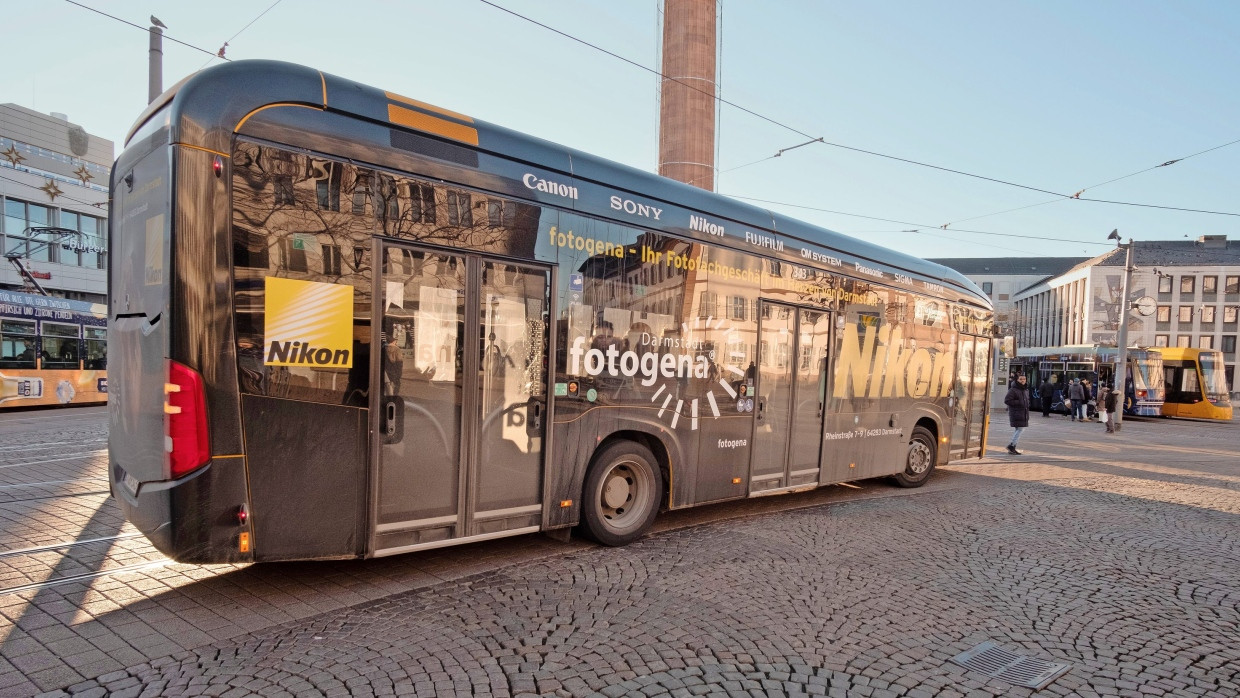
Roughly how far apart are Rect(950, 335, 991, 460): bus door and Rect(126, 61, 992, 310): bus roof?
229 centimetres

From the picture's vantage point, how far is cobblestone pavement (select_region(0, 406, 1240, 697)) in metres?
3.61

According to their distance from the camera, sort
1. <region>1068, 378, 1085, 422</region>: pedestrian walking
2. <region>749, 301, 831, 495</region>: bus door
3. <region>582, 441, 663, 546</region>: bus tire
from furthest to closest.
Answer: <region>1068, 378, 1085, 422</region>: pedestrian walking → <region>749, 301, 831, 495</region>: bus door → <region>582, 441, 663, 546</region>: bus tire

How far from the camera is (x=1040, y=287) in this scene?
9025cm

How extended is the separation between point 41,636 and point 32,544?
210 centimetres

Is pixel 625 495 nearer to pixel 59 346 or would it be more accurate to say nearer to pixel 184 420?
pixel 184 420

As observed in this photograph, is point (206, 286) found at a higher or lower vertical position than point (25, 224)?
lower

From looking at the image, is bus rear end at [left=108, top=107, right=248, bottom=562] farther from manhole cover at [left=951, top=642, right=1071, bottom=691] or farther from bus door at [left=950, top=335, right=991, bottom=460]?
bus door at [left=950, top=335, right=991, bottom=460]

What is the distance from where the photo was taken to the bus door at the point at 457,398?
4613 millimetres

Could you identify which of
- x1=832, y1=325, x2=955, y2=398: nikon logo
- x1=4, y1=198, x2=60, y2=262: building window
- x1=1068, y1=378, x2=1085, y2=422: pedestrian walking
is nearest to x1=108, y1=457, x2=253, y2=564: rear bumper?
x1=832, y1=325, x2=955, y2=398: nikon logo

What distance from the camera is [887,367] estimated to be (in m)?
9.07

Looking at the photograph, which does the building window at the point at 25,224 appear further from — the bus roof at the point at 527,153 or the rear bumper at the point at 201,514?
the rear bumper at the point at 201,514

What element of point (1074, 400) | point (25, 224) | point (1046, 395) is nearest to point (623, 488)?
point (1074, 400)

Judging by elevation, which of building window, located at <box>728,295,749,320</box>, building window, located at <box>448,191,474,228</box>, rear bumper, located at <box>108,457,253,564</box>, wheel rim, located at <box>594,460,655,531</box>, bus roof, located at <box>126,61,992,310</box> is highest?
bus roof, located at <box>126,61,992,310</box>

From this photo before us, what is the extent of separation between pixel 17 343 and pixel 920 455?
2095 centimetres
